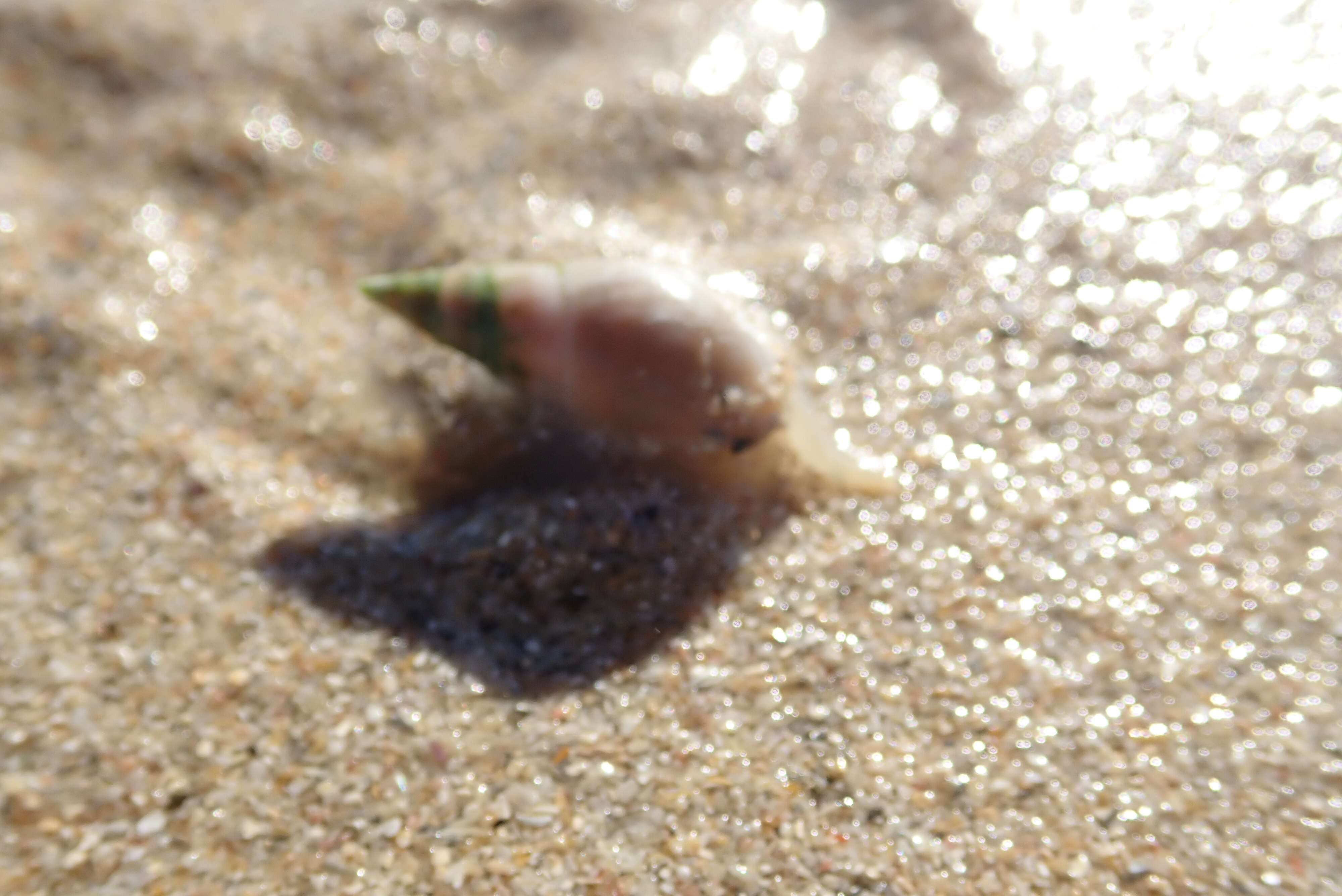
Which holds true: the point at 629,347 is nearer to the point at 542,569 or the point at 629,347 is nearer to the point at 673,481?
the point at 673,481

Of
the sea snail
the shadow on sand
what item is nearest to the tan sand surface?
the shadow on sand

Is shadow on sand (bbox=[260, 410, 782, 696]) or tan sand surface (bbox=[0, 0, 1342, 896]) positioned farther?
shadow on sand (bbox=[260, 410, 782, 696])

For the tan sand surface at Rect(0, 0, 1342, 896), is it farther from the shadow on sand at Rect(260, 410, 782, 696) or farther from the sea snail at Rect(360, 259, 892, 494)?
the sea snail at Rect(360, 259, 892, 494)

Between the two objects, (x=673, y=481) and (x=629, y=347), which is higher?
(x=629, y=347)

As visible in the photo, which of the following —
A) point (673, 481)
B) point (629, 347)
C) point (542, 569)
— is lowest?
point (542, 569)

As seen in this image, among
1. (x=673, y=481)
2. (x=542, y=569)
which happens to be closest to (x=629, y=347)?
(x=673, y=481)
